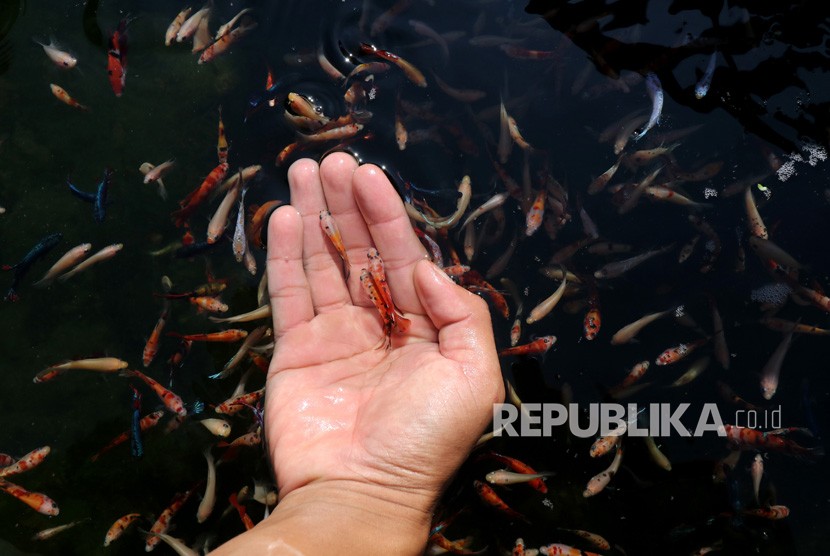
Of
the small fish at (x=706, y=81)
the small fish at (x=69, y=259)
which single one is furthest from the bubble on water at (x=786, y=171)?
the small fish at (x=69, y=259)

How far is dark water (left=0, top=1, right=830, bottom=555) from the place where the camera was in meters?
5.27

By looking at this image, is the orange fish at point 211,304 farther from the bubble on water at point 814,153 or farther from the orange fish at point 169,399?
the bubble on water at point 814,153

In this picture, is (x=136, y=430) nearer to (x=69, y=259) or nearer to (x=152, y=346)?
(x=152, y=346)

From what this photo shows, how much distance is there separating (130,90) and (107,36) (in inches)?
27.6

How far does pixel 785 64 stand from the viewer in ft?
18.2

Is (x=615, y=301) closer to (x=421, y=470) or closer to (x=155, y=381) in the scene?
(x=421, y=470)

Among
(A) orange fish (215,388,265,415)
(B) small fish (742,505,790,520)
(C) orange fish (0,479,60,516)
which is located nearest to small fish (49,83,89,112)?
(A) orange fish (215,388,265,415)

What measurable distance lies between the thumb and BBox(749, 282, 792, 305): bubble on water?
346 cm

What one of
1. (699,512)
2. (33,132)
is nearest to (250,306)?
(33,132)

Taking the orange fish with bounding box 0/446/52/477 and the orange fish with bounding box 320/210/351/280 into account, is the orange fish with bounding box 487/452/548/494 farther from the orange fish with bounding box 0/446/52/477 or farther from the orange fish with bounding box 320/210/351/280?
→ the orange fish with bounding box 0/446/52/477

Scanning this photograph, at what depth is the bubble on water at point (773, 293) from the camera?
5367 mm

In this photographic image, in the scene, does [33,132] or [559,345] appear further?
[33,132]

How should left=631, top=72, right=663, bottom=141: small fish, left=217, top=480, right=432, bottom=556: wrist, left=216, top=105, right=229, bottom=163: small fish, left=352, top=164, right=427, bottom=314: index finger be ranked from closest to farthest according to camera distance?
left=217, top=480, right=432, bottom=556: wrist, left=352, top=164, right=427, bottom=314: index finger, left=631, top=72, right=663, bottom=141: small fish, left=216, top=105, right=229, bottom=163: small fish

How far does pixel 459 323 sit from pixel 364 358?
826 mm
